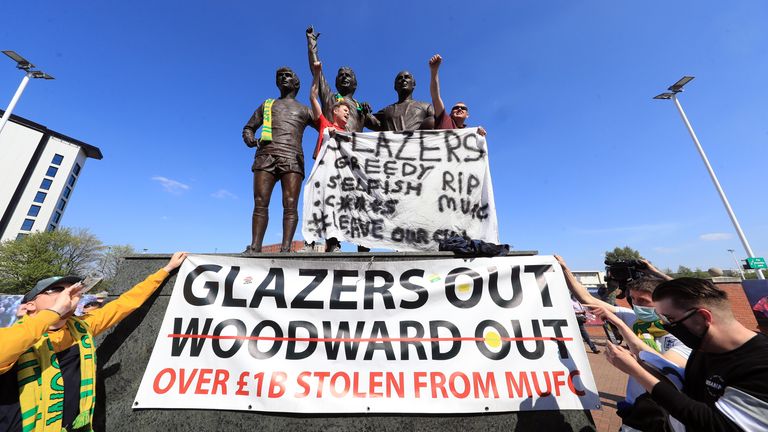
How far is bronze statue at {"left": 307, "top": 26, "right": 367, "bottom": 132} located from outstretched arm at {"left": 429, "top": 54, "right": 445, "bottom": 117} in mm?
1239

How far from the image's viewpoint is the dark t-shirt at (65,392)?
1.79m

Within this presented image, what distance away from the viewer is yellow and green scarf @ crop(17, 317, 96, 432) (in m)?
1.85

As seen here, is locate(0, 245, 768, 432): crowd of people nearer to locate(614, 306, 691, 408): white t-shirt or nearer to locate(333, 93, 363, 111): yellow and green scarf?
locate(614, 306, 691, 408): white t-shirt

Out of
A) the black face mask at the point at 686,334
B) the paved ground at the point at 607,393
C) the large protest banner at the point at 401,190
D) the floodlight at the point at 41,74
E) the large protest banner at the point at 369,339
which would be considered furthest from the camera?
the floodlight at the point at 41,74

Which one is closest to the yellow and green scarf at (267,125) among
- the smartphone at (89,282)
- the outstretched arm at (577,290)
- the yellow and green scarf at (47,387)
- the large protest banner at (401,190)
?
the large protest banner at (401,190)

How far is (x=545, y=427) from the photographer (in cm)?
222

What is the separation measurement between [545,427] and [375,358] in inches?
54.2

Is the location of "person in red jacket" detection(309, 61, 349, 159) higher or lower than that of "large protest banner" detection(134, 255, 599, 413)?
higher

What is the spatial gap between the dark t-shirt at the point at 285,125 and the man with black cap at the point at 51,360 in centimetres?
225

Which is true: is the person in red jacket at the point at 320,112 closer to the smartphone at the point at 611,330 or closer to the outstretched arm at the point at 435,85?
the outstretched arm at the point at 435,85

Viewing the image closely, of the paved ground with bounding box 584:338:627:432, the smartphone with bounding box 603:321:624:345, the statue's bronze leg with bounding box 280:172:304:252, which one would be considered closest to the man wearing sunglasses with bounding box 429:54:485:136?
the statue's bronze leg with bounding box 280:172:304:252

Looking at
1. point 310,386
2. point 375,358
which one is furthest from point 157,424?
point 375,358

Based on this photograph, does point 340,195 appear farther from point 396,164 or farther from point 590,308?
point 590,308

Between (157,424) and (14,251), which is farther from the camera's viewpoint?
(14,251)
